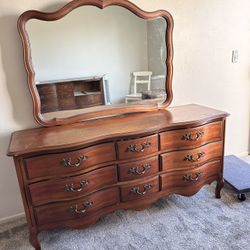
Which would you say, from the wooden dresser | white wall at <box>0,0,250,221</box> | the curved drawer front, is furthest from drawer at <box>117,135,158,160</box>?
white wall at <box>0,0,250,221</box>

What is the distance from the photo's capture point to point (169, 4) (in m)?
2.03

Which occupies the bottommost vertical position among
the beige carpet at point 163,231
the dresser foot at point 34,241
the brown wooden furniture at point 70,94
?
the beige carpet at point 163,231

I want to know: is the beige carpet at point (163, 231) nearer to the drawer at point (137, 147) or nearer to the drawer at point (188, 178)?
the drawer at point (188, 178)

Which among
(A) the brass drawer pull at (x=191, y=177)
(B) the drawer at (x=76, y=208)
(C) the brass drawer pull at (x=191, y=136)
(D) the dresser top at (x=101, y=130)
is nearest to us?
(D) the dresser top at (x=101, y=130)

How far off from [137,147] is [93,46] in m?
0.86

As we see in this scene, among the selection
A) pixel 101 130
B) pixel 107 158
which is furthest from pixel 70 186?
pixel 101 130

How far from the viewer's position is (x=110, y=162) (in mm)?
1641

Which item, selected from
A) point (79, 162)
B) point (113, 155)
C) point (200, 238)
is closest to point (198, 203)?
point (200, 238)

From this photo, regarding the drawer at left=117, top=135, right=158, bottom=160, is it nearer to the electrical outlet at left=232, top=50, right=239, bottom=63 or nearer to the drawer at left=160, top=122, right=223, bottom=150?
the drawer at left=160, top=122, right=223, bottom=150

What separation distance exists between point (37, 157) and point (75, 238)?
0.71 metres

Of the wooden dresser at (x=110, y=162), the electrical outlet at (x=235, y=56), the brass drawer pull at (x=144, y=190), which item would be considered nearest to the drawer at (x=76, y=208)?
the wooden dresser at (x=110, y=162)

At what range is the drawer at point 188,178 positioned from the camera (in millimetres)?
1863

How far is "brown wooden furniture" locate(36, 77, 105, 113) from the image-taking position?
1.80m

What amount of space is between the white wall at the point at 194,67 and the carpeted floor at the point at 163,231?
471mm
